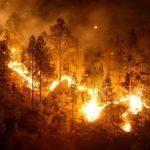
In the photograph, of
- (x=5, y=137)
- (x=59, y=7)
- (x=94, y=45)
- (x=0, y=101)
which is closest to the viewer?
(x=5, y=137)

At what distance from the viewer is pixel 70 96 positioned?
280 feet

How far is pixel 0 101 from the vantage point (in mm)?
84375

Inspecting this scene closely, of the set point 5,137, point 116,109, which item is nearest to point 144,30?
point 116,109

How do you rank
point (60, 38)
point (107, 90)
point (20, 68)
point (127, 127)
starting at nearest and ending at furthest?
point (107, 90) < point (127, 127) < point (60, 38) < point (20, 68)

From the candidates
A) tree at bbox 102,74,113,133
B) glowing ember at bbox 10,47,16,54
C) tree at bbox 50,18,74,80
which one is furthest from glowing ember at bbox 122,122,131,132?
glowing ember at bbox 10,47,16,54

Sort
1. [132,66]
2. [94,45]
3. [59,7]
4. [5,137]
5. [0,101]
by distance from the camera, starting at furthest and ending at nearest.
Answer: [59,7] → [94,45] → [132,66] → [0,101] → [5,137]

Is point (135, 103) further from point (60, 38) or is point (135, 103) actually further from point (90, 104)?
point (60, 38)

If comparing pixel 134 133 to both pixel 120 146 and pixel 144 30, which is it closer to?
pixel 120 146

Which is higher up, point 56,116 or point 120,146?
point 56,116

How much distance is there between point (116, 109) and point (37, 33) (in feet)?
120

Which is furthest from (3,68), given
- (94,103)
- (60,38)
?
(94,103)

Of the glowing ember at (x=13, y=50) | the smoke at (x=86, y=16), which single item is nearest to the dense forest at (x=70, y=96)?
the glowing ember at (x=13, y=50)

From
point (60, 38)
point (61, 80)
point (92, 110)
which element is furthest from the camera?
point (60, 38)

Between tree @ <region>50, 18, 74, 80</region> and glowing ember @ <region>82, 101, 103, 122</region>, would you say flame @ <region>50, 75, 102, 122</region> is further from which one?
tree @ <region>50, 18, 74, 80</region>
